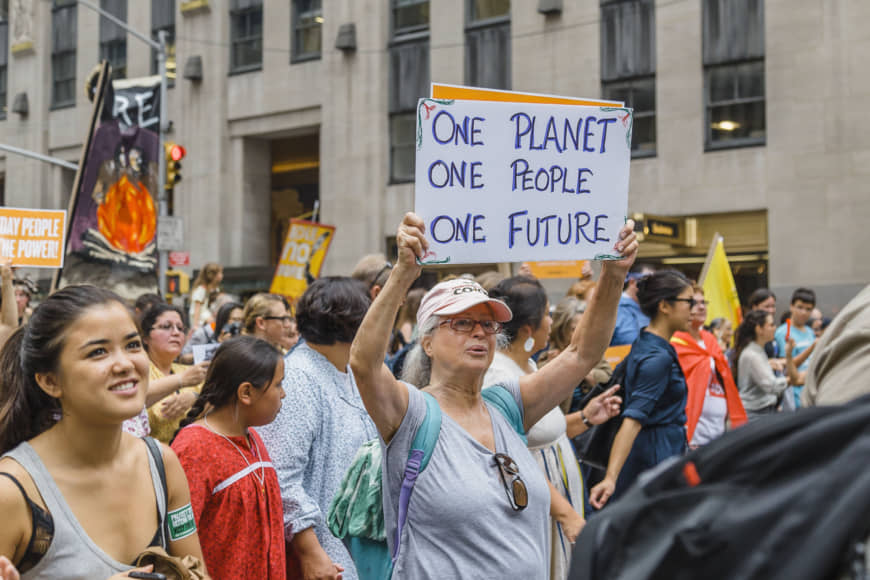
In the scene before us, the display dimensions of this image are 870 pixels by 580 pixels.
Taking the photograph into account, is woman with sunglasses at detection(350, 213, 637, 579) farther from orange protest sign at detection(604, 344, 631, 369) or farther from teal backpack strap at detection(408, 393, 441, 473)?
orange protest sign at detection(604, 344, 631, 369)

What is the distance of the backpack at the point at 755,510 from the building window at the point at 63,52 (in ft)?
116

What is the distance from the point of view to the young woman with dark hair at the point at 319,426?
4.21 m

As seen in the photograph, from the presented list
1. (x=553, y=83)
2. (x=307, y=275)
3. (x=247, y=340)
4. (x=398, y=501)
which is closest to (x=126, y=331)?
(x=398, y=501)

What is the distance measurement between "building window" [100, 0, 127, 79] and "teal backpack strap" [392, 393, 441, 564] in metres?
31.6

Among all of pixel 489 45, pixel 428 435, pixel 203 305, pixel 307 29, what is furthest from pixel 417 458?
pixel 307 29

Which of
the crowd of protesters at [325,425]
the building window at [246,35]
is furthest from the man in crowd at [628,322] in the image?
the building window at [246,35]

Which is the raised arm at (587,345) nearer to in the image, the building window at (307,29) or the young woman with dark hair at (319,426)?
the young woman with dark hair at (319,426)

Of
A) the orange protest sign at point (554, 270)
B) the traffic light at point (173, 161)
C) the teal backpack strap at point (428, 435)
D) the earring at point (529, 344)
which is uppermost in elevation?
the traffic light at point (173, 161)

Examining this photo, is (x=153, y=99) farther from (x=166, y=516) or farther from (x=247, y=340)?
(x=166, y=516)

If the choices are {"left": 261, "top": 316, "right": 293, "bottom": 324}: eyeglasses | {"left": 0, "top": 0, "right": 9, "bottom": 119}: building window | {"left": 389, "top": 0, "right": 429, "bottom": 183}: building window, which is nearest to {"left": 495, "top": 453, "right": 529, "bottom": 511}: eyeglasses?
{"left": 261, "top": 316, "right": 293, "bottom": 324}: eyeglasses

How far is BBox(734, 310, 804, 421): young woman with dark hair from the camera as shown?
9606 millimetres

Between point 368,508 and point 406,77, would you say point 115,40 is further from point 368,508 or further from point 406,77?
point 368,508

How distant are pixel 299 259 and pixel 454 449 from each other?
10.4 m

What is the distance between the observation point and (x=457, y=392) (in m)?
3.59
